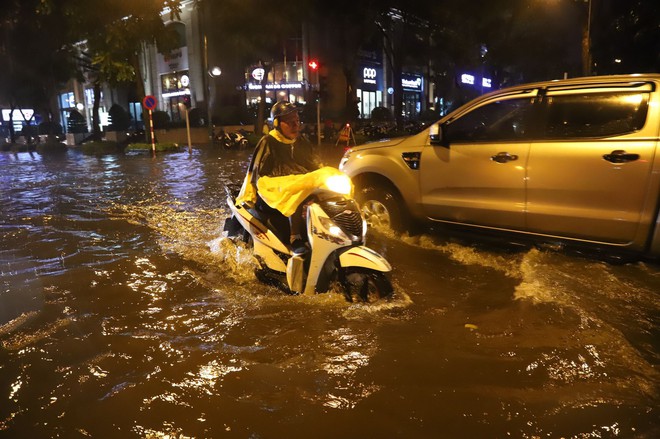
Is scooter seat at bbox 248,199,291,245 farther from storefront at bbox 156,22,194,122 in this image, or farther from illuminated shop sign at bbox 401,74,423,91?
illuminated shop sign at bbox 401,74,423,91

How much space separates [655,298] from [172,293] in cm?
446

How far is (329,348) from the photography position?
3600 mm

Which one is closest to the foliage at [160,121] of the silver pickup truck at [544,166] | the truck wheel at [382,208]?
the truck wheel at [382,208]

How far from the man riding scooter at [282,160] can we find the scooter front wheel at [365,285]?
1.71 feet

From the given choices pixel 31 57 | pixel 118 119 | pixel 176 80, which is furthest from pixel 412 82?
pixel 31 57

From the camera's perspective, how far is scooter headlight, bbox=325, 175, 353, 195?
4090 mm

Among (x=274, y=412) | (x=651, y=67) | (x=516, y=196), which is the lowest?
(x=274, y=412)

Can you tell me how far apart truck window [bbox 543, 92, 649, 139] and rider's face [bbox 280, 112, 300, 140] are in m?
2.51

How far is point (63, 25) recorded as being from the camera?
1162 inches

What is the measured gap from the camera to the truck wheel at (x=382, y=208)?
627 centimetres

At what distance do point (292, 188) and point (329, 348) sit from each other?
1.37 m

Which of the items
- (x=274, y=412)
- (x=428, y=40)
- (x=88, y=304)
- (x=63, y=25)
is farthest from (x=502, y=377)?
(x=428, y=40)

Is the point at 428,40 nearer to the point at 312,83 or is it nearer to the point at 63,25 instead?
the point at 312,83

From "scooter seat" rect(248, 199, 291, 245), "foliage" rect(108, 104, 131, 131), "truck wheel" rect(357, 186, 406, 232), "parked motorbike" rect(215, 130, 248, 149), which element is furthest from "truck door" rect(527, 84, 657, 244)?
"foliage" rect(108, 104, 131, 131)
